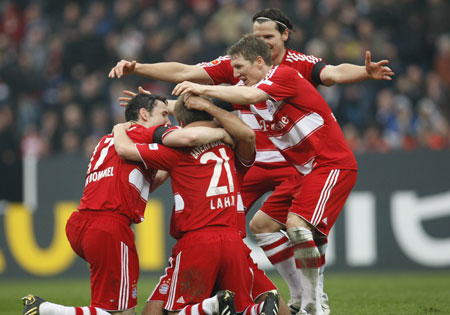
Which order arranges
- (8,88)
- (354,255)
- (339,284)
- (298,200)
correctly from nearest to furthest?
(298,200) < (339,284) < (354,255) < (8,88)

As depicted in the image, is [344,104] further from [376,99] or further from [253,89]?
[253,89]

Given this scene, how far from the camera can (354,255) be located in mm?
11359

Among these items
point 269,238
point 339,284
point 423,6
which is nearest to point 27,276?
point 339,284

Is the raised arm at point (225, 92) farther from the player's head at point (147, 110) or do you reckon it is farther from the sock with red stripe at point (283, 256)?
the sock with red stripe at point (283, 256)

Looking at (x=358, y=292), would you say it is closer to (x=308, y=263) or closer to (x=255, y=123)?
(x=255, y=123)

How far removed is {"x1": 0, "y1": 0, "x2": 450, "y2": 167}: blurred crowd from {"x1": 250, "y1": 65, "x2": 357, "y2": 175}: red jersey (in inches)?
230

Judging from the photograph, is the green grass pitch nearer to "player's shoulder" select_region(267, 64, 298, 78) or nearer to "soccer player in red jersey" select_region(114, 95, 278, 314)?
"soccer player in red jersey" select_region(114, 95, 278, 314)

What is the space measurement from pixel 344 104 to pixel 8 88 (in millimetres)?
6604

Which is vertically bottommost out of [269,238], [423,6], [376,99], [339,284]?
[339,284]

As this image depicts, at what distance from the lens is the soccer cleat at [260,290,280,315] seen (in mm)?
5578

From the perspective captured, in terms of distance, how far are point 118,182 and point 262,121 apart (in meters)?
1.45

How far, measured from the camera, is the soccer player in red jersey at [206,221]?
18.3 feet

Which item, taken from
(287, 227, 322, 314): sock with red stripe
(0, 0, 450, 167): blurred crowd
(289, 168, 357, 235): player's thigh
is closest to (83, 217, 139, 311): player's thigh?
(287, 227, 322, 314): sock with red stripe

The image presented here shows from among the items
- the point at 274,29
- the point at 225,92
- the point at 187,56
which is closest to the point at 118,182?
the point at 225,92
